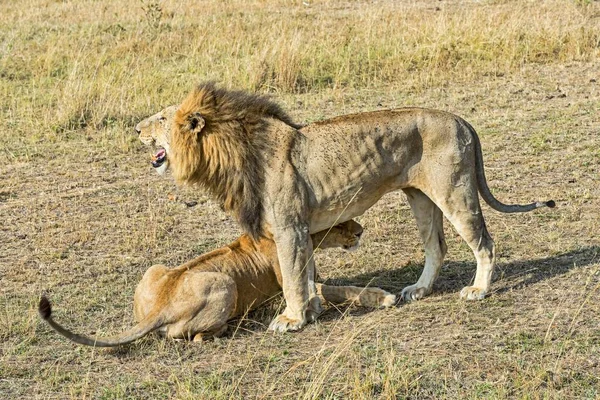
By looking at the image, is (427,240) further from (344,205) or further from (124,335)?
(124,335)

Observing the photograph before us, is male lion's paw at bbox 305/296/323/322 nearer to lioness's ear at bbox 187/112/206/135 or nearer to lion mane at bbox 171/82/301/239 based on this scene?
lion mane at bbox 171/82/301/239

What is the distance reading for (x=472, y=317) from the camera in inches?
224

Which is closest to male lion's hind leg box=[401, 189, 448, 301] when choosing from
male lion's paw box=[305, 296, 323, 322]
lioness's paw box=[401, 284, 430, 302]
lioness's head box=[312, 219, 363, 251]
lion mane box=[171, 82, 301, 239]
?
lioness's paw box=[401, 284, 430, 302]

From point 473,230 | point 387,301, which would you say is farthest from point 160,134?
point 473,230

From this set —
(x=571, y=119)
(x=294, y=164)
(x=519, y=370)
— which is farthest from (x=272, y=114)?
(x=571, y=119)

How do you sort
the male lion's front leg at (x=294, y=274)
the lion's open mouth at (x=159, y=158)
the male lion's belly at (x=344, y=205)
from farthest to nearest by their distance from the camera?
the lion's open mouth at (x=159, y=158)
the male lion's belly at (x=344, y=205)
the male lion's front leg at (x=294, y=274)

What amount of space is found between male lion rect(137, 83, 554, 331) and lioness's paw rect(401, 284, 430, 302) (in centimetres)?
30

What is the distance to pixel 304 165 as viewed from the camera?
5746 millimetres

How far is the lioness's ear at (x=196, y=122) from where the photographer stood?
5.68m

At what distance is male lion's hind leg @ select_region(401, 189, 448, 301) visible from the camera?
6.12 m

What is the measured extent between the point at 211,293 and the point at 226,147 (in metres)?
0.82

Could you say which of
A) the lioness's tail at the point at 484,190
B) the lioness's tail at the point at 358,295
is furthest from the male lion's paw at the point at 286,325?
the lioness's tail at the point at 484,190

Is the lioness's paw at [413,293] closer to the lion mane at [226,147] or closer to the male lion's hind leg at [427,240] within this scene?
the male lion's hind leg at [427,240]

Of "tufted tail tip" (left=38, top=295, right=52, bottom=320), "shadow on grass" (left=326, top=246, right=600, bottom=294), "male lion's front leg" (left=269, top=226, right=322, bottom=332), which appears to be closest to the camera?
"tufted tail tip" (left=38, top=295, right=52, bottom=320)
